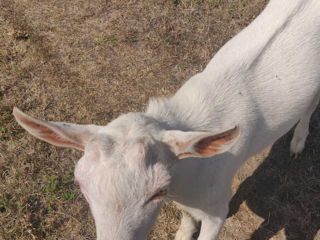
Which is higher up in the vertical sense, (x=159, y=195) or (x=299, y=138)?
(x=159, y=195)

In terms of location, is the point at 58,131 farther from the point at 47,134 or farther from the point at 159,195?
the point at 159,195

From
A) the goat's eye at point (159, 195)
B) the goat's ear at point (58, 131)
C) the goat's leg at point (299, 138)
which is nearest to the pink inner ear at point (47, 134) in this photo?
the goat's ear at point (58, 131)

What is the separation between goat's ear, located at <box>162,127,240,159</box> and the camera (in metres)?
2.10

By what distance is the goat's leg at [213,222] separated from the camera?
11.2 ft

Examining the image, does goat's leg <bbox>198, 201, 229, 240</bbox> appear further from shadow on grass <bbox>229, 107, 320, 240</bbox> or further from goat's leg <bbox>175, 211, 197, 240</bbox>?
shadow on grass <bbox>229, 107, 320, 240</bbox>

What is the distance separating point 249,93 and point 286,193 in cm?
196

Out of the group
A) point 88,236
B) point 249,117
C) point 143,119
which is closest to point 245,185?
point 249,117

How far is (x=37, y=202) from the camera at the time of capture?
4523 millimetres

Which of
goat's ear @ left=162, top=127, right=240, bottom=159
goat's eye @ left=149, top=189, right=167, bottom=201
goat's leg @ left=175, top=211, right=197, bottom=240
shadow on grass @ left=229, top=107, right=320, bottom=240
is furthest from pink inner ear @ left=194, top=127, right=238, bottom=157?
shadow on grass @ left=229, top=107, right=320, bottom=240

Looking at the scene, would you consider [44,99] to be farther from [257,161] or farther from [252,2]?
[252,2]

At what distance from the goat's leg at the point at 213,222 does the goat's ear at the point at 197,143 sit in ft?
4.16

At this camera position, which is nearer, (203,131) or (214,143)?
(214,143)

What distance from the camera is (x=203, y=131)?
284 cm

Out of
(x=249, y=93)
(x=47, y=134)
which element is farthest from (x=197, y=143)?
(x=249, y=93)
